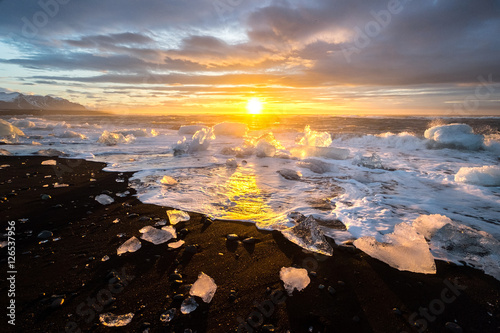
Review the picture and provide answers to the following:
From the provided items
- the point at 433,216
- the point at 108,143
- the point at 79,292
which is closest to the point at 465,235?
the point at 433,216

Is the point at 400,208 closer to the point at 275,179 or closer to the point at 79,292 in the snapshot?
the point at 275,179

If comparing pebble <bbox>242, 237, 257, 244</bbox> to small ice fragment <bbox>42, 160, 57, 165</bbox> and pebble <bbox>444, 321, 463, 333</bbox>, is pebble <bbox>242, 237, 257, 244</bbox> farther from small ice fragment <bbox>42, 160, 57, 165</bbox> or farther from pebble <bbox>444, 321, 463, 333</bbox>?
small ice fragment <bbox>42, 160, 57, 165</bbox>

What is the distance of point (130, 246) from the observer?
2932 mm

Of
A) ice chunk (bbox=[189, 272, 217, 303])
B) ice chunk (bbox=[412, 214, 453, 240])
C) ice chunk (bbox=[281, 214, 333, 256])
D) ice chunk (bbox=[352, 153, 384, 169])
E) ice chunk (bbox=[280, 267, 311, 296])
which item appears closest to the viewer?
ice chunk (bbox=[189, 272, 217, 303])

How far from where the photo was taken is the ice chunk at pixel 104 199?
4232mm

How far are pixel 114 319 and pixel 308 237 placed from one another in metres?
2.27

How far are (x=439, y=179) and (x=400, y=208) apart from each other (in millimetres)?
3060

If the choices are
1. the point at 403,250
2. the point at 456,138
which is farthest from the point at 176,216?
Result: the point at 456,138

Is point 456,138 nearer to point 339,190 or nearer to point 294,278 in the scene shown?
point 339,190

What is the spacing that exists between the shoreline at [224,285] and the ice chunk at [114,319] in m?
0.05

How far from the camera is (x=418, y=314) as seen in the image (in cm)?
206

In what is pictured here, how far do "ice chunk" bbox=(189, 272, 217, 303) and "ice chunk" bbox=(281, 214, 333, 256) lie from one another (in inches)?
48.8

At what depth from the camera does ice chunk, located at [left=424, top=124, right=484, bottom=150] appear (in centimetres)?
1059

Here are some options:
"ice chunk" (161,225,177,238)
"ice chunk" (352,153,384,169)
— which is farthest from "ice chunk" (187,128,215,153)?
"ice chunk" (161,225,177,238)
